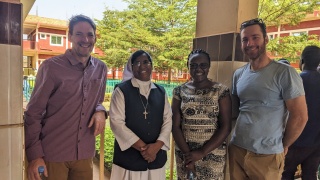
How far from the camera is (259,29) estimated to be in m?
1.61

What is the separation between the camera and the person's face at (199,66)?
1707 millimetres

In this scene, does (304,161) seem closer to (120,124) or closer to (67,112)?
(120,124)

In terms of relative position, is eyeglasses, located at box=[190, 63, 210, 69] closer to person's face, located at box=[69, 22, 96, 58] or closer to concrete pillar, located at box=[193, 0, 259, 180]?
concrete pillar, located at box=[193, 0, 259, 180]

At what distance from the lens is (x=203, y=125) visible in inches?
66.7

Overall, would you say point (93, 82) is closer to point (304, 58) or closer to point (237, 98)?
point (237, 98)

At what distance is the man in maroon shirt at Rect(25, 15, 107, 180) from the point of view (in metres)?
1.44

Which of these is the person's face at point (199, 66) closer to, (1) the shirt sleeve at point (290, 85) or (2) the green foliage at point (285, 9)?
(1) the shirt sleeve at point (290, 85)

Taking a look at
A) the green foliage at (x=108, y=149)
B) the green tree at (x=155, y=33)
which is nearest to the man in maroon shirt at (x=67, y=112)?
the green foliage at (x=108, y=149)

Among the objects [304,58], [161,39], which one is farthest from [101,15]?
[304,58]

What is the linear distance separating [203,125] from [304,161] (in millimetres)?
1335

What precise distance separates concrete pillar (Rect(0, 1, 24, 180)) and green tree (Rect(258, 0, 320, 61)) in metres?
6.69

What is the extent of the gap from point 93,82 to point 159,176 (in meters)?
0.81

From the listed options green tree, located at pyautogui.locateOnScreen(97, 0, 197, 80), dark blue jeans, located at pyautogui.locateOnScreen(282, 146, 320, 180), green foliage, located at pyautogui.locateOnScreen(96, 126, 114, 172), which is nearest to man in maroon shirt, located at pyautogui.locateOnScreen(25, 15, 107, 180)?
dark blue jeans, located at pyautogui.locateOnScreen(282, 146, 320, 180)

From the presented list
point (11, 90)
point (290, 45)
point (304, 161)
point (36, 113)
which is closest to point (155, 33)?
point (290, 45)
